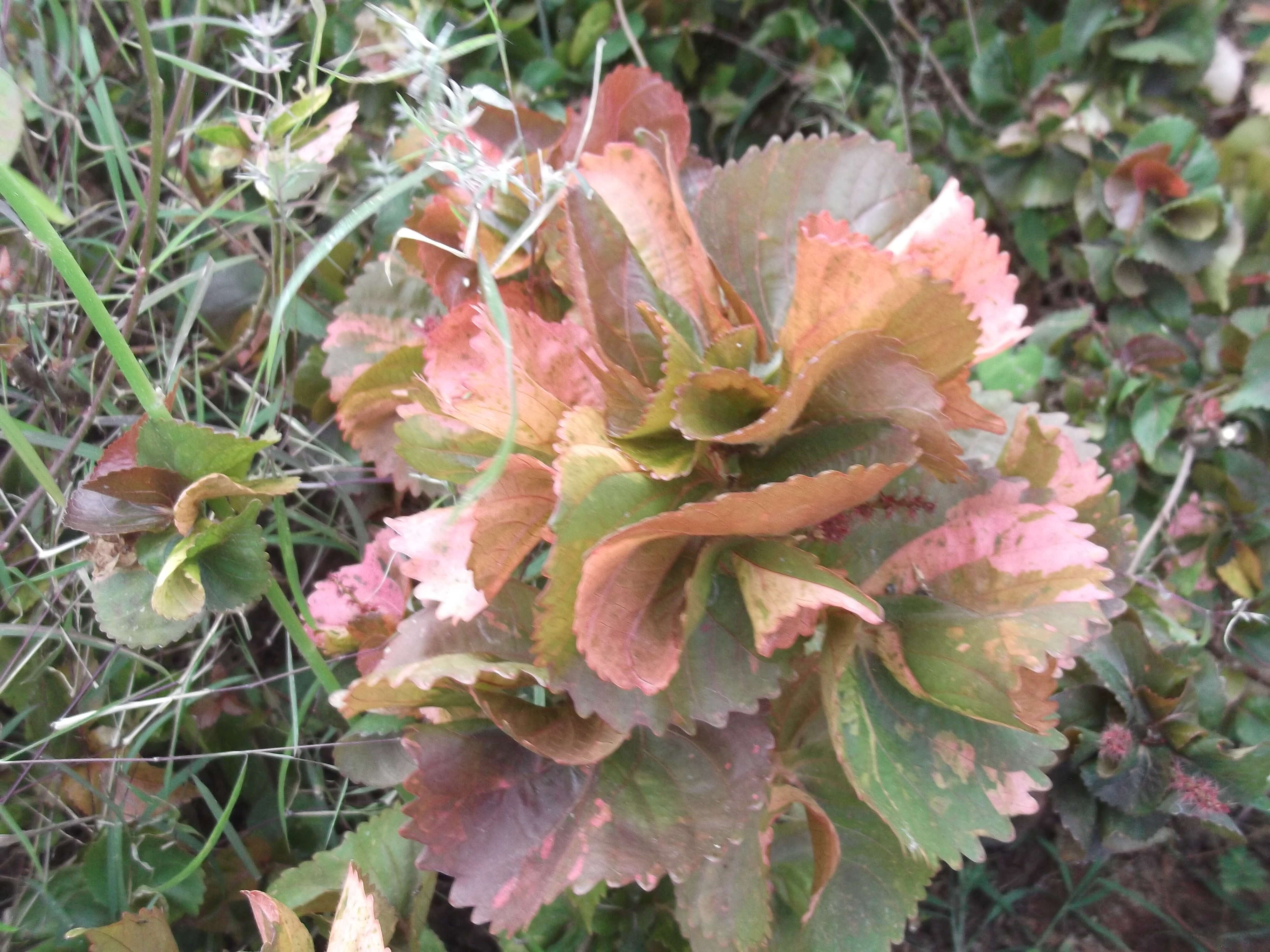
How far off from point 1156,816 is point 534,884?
598 mm

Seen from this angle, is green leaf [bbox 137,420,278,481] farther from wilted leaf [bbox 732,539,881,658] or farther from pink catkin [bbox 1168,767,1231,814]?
pink catkin [bbox 1168,767,1231,814]

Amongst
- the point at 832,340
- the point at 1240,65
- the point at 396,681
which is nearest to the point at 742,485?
the point at 832,340

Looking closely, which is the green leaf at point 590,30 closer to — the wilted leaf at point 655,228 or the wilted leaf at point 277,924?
the wilted leaf at point 655,228

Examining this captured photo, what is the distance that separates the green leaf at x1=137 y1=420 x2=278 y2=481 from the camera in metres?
0.55

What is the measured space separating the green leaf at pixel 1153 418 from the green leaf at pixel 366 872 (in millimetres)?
831

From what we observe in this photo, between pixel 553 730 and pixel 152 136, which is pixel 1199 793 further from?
pixel 152 136

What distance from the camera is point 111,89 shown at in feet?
2.96

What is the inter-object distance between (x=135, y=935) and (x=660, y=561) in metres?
0.45

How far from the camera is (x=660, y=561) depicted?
458mm

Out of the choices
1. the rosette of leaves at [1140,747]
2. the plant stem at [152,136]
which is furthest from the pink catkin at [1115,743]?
the plant stem at [152,136]

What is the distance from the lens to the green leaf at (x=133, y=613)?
55 cm

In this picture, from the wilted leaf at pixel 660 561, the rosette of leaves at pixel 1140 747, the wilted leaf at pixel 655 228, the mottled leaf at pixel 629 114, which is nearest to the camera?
the wilted leaf at pixel 660 561

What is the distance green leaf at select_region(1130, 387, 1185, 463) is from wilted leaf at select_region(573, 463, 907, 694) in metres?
0.67

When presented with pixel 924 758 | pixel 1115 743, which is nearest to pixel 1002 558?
pixel 924 758
